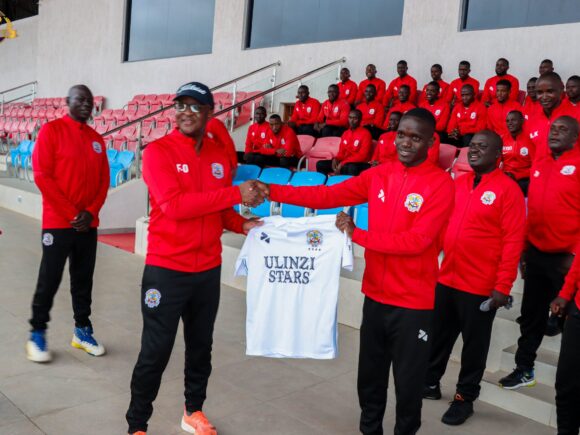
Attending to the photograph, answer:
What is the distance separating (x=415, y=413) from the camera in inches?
107

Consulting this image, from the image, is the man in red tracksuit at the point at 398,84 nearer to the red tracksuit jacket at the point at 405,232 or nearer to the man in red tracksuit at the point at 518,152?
the man in red tracksuit at the point at 518,152

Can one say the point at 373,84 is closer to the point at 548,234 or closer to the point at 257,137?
the point at 257,137

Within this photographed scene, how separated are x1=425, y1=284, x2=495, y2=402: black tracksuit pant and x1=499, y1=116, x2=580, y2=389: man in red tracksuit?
0.36m

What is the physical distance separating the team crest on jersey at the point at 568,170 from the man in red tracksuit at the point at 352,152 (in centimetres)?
438

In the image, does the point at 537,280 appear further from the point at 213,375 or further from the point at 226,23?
the point at 226,23

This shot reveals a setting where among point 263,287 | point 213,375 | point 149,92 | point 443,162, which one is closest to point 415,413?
point 263,287

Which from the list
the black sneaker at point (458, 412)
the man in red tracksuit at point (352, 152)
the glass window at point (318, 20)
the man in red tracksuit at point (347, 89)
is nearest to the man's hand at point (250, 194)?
the black sneaker at point (458, 412)

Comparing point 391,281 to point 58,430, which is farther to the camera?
point 58,430

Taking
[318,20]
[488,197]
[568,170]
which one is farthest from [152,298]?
[318,20]

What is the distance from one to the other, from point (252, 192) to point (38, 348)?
2.24 m

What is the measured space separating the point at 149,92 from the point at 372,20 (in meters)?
7.53

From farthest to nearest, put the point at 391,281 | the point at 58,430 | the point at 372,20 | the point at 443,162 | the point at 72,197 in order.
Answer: the point at 372,20 → the point at 443,162 → the point at 72,197 → the point at 58,430 → the point at 391,281

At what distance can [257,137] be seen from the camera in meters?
9.30

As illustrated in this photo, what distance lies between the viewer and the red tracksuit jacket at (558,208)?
346cm
